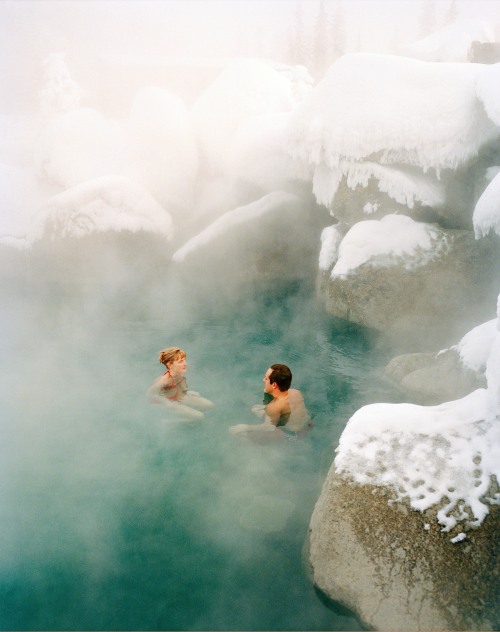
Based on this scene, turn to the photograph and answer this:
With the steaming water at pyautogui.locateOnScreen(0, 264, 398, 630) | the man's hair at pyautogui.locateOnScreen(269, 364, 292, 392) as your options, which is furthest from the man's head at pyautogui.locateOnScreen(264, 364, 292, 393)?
the steaming water at pyautogui.locateOnScreen(0, 264, 398, 630)

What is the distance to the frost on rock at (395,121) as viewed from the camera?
6.64 m

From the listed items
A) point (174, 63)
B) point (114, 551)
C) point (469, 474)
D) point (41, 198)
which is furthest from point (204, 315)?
point (174, 63)

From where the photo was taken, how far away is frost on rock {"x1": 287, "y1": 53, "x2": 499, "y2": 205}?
6637mm

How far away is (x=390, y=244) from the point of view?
22.6 feet

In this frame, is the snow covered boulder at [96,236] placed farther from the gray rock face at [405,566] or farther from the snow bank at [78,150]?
the gray rock face at [405,566]

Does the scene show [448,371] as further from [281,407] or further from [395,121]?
[395,121]

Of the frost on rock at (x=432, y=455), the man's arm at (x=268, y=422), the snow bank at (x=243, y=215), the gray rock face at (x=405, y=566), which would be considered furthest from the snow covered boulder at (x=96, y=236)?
the gray rock face at (x=405, y=566)

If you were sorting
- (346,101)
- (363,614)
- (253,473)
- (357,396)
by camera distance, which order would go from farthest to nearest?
1. (346,101)
2. (357,396)
3. (253,473)
4. (363,614)

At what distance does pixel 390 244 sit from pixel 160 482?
16.4ft

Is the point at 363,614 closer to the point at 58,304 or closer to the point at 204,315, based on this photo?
the point at 204,315

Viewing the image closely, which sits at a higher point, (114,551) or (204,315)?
(114,551)

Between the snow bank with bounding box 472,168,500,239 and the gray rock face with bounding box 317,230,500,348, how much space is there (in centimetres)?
163

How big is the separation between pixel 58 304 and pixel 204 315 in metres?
3.43

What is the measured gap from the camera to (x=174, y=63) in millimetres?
28781
